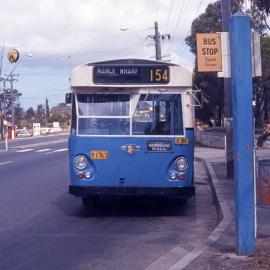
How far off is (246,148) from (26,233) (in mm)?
4273

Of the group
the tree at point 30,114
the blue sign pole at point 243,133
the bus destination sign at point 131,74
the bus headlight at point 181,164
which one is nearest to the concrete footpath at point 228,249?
A: the blue sign pole at point 243,133

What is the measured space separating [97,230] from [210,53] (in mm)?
3613

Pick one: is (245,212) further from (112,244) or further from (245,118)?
(112,244)

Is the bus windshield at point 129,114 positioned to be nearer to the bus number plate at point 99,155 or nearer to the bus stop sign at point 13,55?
the bus number plate at point 99,155

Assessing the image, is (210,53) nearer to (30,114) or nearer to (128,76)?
(128,76)

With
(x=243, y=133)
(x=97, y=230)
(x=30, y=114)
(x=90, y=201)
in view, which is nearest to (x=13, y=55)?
(x=90, y=201)

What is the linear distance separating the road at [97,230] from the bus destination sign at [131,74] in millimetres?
2554

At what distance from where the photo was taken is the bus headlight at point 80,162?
12523 millimetres

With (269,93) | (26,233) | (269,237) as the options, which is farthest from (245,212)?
(269,93)

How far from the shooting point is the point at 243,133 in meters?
8.68

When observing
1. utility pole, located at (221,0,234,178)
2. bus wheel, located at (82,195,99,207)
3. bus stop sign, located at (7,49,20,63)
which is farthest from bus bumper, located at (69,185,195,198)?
bus stop sign, located at (7,49,20,63)

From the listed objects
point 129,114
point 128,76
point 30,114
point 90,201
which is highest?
point 128,76

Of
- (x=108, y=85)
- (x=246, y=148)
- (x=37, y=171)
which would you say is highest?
(x=108, y=85)

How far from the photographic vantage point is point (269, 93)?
5281 centimetres
